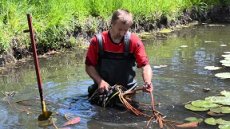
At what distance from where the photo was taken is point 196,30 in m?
10.9

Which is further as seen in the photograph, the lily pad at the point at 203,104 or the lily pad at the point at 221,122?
the lily pad at the point at 203,104

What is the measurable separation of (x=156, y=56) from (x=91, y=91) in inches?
111

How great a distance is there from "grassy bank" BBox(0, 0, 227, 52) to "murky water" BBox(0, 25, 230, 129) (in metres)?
0.40

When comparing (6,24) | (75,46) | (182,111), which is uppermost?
(6,24)

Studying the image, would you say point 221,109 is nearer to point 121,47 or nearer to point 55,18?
point 121,47

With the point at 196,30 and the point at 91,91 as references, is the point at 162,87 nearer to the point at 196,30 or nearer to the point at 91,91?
the point at 91,91

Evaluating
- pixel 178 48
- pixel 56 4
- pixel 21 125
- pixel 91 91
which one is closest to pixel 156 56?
pixel 178 48

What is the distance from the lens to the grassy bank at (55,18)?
727 centimetres

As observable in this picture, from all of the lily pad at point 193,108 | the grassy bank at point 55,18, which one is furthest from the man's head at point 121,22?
the grassy bank at point 55,18

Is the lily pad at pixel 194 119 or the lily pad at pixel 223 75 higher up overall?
the lily pad at pixel 223 75

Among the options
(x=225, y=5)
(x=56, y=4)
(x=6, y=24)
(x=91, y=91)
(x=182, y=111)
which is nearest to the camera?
(x=182, y=111)

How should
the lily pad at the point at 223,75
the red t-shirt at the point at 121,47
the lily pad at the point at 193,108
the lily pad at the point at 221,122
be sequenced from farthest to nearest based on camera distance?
the lily pad at the point at 223,75 → the red t-shirt at the point at 121,47 → the lily pad at the point at 193,108 → the lily pad at the point at 221,122

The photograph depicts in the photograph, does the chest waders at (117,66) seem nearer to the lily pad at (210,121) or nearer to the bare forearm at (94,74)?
the bare forearm at (94,74)

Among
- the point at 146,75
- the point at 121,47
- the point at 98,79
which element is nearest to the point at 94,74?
the point at 98,79
